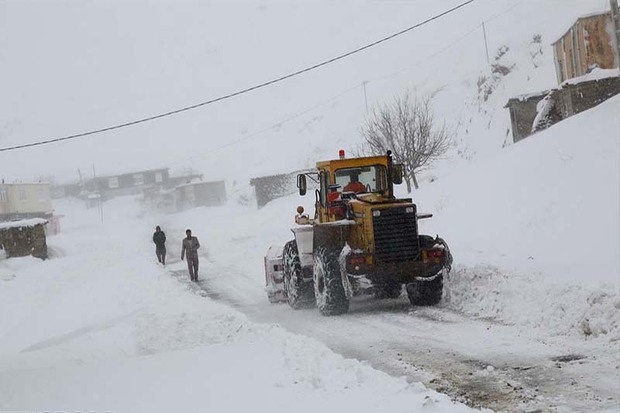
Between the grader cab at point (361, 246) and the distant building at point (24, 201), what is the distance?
27.6m

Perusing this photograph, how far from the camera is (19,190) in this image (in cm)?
4334

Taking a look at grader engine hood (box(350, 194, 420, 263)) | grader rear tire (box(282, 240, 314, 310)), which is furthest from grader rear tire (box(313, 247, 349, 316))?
grader rear tire (box(282, 240, 314, 310))

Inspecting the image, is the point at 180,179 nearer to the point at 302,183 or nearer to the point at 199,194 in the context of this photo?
the point at 199,194

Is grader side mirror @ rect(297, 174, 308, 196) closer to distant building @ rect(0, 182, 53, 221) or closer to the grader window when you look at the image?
the grader window

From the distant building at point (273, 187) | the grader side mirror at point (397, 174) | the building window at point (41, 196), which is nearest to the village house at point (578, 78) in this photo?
the grader side mirror at point (397, 174)

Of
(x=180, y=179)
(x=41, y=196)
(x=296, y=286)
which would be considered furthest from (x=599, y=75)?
(x=180, y=179)

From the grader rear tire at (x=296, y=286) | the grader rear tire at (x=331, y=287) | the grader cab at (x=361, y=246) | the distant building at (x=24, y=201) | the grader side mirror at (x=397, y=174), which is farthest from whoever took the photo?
the distant building at (x=24, y=201)

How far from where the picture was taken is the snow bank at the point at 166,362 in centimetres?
584

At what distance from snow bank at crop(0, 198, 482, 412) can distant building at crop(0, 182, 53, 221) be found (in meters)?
22.8

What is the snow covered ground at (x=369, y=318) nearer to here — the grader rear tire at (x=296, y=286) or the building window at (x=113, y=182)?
the grader rear tire at (x=296, y=286)

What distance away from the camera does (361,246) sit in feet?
36.3

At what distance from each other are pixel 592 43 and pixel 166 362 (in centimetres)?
2496

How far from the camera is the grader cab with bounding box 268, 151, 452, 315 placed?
1054cm

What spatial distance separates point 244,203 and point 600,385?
57.0 meters
